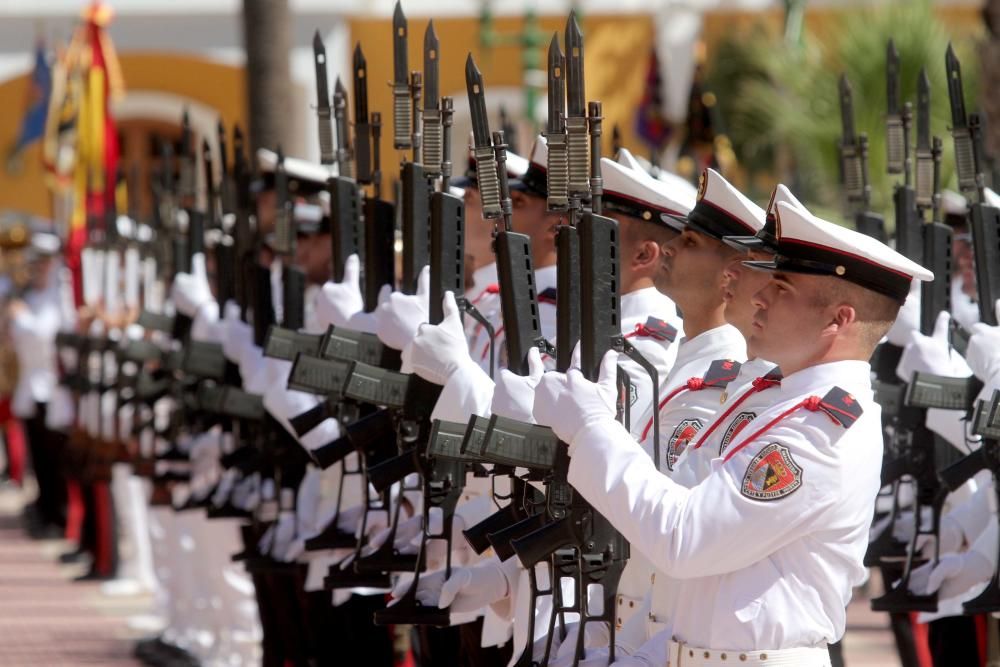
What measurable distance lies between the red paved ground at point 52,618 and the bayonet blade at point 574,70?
17.5ft

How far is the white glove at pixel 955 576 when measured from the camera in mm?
5805

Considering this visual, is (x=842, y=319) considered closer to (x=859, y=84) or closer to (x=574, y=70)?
(x=574, y=70)

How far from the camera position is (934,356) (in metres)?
5.93

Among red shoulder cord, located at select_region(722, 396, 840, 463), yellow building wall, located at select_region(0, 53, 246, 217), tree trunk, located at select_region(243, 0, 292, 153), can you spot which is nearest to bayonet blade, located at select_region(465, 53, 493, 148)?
red shoulder cord, located at select_region(722, 396, 840, 463)

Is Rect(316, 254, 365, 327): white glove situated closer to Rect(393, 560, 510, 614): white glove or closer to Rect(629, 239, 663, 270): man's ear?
Rect(393, 560, 510, 614): white glove

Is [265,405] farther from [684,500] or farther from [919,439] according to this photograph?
[684,500]

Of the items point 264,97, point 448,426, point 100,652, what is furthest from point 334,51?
point 448,426

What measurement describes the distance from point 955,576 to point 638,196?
1.65m

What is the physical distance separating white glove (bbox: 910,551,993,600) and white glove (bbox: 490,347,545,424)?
72.8 inches

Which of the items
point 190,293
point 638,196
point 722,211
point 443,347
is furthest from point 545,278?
point 190,293

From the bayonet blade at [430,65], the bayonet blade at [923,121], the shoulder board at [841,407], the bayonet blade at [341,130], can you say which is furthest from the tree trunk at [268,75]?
the shoulder board at [841,407]

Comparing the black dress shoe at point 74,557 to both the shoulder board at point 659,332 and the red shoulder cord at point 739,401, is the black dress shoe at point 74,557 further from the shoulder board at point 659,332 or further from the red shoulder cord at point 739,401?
the red shoulder cord at point 739,401

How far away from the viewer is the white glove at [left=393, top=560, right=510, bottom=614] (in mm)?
5066

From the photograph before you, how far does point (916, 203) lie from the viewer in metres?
6.43
